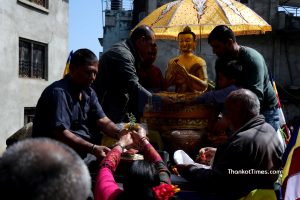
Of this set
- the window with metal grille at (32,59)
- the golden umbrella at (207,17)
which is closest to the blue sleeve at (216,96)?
the golden umbrella at (207,17)

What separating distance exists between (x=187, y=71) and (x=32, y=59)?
964cm

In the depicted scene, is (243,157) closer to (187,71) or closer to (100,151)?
(100,151)

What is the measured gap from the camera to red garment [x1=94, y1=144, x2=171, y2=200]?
2.34m

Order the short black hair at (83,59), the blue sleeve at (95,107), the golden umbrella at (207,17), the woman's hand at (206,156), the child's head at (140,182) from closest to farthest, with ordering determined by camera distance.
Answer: the child's head at (140,182) < the short black hair at (83,59) < the blue sleeve at (95,107) < the woman's hand at (206,156) < the golden umbrella at (207,17)

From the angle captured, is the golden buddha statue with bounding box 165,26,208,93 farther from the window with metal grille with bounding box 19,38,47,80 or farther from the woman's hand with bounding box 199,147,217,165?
the window with metal grille with bounding box 19,38,47,80

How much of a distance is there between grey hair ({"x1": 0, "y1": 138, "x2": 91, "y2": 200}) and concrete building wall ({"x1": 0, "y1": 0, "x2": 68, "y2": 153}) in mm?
11488

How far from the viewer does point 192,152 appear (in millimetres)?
4742

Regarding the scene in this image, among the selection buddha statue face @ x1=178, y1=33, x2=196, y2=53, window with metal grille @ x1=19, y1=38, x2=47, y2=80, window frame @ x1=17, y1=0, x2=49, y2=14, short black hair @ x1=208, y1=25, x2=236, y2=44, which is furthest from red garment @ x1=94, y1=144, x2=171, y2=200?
window frame @ x1=17, y1=0, x2=49, y2=14

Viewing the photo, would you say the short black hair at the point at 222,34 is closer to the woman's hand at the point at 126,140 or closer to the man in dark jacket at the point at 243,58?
the man in dark jacket at the point at 243,58

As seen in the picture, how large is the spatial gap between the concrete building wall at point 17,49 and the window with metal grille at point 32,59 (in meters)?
0.17

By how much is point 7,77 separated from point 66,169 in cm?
1179

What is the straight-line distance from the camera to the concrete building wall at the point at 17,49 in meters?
12.5

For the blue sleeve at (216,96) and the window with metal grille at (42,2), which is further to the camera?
the window with metal grille at (42,2)

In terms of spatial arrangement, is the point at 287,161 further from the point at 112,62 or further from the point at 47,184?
the point at 112,62
